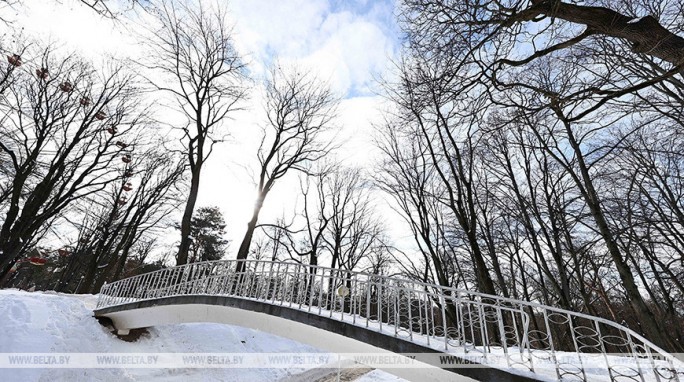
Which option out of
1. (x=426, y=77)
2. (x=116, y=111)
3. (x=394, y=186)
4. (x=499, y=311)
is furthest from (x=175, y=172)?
(x=499, y=311)

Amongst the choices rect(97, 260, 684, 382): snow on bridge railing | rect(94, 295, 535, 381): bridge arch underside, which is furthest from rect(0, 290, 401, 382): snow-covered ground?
rect(97, 260, 684, 382): snow on bridge railing

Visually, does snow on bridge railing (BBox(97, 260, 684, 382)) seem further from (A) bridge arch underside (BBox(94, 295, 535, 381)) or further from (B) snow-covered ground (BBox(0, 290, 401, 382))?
(B) snow-covered ground (BBox(0, 290, 401, 382))

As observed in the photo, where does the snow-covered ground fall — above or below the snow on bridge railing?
below

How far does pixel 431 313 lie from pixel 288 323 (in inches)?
109

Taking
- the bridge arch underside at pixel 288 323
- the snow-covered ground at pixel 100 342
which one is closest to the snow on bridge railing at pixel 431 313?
the bridge arch underside at pixel 288 323

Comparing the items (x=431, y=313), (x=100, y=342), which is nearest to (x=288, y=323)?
(x=431, y=313)

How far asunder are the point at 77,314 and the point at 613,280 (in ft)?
71.7

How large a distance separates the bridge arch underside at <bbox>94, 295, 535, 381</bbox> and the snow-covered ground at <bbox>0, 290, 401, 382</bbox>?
Result: 0.73 m

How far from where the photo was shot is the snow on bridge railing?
3.35 metres

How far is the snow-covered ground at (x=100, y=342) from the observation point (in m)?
6.23

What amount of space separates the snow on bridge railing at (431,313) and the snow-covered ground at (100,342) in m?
1.14

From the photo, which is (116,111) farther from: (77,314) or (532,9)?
(532,9)

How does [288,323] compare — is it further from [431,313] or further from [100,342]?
[100,342]

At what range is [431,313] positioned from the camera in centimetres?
449
